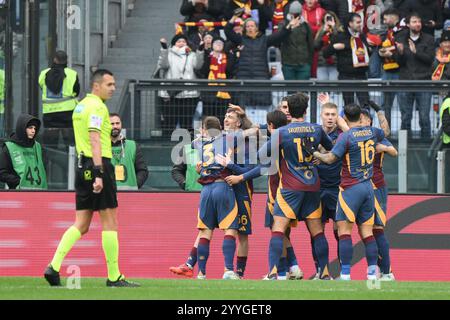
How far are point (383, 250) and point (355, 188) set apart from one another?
3.44 ft

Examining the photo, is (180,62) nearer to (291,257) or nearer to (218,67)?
(218,67)

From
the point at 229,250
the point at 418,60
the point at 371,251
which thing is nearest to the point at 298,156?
the point at 371,251

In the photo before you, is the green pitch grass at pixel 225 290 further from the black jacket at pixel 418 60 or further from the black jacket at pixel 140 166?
the black jacket at pixel 418 60

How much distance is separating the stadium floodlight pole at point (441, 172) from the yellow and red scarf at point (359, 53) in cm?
315

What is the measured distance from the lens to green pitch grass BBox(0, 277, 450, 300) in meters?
13.1

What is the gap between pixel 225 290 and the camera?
13844 mm

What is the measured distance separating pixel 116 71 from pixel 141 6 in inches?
83.1

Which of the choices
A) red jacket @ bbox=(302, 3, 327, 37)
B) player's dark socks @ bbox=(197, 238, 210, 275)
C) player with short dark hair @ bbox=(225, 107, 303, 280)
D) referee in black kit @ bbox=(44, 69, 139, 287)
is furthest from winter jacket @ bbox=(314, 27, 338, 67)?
referee in black kit @ bbox=(44, 69, 139, 287)

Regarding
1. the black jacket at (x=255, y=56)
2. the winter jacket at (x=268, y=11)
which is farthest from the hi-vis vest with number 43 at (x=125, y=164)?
the winter jacket at (x=268, y=11)

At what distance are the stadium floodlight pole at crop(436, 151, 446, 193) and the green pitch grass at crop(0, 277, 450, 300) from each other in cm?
416

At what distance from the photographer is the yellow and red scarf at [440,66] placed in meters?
21.5

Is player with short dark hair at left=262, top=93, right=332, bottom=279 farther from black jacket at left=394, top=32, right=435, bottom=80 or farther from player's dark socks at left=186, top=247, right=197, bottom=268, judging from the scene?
black jacket at left=394, top=32, right=435, bottom=80

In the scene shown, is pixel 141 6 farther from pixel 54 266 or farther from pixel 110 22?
pixel 54 266

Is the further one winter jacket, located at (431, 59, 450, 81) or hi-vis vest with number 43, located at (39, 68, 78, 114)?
winter jacket, located at (431, 59, 450, 81)
